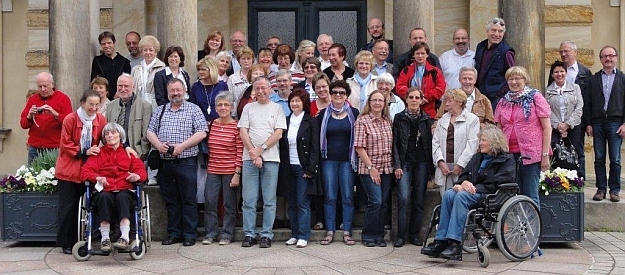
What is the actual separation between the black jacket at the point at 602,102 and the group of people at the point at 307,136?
1.05ft

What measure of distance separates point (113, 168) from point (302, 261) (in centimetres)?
209

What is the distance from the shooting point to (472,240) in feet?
30.6

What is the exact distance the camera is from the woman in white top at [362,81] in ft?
33.6

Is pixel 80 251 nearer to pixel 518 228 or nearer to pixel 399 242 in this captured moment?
pixel 399 242

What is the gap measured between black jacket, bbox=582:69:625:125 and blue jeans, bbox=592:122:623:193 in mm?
80

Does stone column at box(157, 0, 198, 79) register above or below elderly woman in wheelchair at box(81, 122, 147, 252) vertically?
above

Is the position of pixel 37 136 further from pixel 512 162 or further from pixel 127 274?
pixel 512 162

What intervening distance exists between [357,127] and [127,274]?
2823 millimetres

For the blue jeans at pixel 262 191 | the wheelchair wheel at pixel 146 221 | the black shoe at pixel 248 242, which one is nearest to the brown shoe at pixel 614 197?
the blue jeans at pixel 262 191

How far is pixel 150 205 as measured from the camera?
33.6 feet

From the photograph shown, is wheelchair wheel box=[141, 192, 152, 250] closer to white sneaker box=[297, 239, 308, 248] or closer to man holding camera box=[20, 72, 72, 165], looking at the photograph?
white sneaker box=[297, 239, 308, 248]

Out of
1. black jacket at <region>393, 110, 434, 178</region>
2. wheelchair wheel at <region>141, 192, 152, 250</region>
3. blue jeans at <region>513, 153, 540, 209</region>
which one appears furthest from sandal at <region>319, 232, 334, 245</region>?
blue jeans at <region>513, 153, 540, 209</region>

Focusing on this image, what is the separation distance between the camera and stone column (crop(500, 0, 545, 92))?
10.9 meters

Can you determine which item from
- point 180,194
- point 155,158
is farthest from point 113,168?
point 180,194
